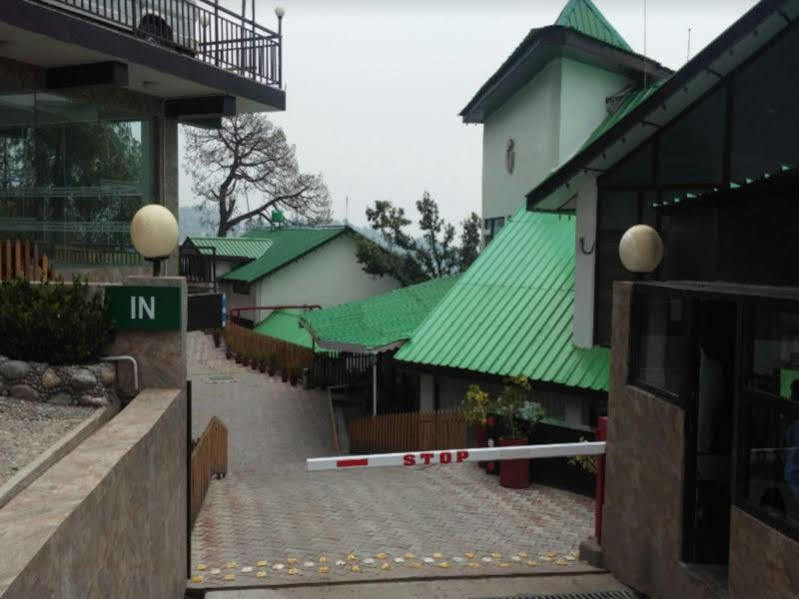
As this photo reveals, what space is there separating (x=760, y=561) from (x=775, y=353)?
1.39 meters

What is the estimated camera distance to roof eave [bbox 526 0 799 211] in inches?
386

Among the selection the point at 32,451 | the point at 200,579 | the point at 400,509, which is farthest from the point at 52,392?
the point at 400,509

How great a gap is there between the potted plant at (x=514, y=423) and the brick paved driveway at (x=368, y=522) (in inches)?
10.4

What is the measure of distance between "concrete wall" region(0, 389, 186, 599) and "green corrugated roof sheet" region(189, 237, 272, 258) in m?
32.1

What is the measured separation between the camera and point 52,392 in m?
6.79

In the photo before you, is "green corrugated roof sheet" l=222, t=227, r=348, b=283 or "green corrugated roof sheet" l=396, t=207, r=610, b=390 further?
"green corrugated roof sheet" l=222, t=227, r=348, b=283

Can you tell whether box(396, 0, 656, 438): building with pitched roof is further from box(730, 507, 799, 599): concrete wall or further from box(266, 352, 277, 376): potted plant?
box(266, 352, 277, 376): potted plant

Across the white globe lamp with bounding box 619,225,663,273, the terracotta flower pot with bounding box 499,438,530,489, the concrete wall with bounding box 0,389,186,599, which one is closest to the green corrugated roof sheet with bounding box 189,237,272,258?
the terracotta flower pot with bounding box 499,438,530,489

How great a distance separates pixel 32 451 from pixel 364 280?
3189 cm

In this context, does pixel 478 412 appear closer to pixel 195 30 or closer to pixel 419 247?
pixel 195 30

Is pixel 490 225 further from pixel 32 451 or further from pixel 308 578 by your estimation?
pixel 32 451

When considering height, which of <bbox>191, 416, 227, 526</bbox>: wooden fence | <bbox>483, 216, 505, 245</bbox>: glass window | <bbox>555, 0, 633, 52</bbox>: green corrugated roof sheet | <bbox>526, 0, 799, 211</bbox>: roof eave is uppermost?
<bbox>555, 0, 633, 52</bbox>: green corrugated roof sheet

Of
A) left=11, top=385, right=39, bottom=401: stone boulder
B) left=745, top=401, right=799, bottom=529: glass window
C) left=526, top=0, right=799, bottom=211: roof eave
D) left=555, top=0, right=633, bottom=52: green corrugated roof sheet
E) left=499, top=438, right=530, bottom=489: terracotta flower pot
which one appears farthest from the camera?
left=555, top=0, right=633, bottom=52: green corrugated roof sheet

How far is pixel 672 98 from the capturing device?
442 inches
